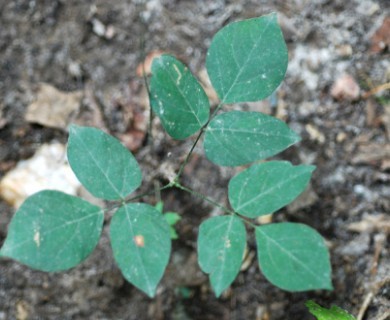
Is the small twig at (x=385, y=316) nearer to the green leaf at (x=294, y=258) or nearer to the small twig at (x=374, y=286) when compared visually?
the small twig at (x=374, y=286)

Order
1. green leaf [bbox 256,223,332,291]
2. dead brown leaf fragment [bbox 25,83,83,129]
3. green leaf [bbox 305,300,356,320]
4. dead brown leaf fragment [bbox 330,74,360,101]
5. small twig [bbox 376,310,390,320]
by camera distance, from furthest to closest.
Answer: dead brown leaf fragment [bbox 330,74,360,101]
dead brown leaf fragment [bbox 25,83,83,129]
small twig [bbox 376,310,390,320]
green leaf [bbox 305,300,356,320]
green leaf [bbox 256,223,332,291]

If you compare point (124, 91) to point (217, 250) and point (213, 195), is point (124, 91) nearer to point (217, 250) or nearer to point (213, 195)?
point (213, 195)

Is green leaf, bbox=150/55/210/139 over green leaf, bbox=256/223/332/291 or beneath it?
over

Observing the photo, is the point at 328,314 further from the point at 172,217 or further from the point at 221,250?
the point at 172,217

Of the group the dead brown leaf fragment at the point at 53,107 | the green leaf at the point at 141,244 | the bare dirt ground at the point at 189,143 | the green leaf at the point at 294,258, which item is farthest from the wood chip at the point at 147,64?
the green leaf at the point at 294,258

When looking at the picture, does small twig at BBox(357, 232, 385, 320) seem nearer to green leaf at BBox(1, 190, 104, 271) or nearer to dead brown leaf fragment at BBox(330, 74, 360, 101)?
dead brown leaf fragment at BBox(330, 74, 360, 101)

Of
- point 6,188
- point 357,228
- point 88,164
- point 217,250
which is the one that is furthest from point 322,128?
point 6,188

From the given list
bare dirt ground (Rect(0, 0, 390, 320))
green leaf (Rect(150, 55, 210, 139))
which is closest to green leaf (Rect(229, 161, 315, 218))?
green leaf (Rect(150, 55, 210, 139))
